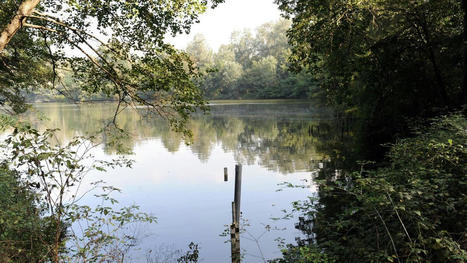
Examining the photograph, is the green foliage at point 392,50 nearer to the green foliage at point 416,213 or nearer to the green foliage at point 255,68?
the green foliage at point 416,213

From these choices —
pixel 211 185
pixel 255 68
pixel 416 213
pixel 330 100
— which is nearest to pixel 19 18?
pixel 416 213

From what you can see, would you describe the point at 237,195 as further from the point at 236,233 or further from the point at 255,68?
the point at 255,68

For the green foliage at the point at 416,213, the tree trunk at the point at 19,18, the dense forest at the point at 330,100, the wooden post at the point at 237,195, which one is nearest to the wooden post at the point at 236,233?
the wooden post at the point at 237,195

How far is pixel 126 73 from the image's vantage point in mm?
7176

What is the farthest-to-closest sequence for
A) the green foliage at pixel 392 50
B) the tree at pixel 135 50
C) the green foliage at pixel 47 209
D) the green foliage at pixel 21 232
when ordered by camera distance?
the green foliage at pixel 392 50 → the tree at pixel 135 50 → the green foliage at pixel 21 232 → the green foliage at pixel 47 209

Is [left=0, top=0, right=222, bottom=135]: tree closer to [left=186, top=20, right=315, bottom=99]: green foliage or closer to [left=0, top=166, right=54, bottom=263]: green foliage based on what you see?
[left=0, top=166, right=54, bottom=263]: green foliage

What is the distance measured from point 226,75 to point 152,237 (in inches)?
3235

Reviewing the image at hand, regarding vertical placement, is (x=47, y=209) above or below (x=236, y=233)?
above

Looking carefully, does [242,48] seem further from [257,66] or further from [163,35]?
[163,35]

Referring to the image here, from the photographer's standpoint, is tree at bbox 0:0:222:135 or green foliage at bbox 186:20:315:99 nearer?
tree at bbox 0:0:222:135

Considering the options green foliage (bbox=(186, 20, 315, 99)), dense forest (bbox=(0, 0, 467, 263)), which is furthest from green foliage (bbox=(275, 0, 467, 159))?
green foliage (bbox=(186, 20, 315, 99))

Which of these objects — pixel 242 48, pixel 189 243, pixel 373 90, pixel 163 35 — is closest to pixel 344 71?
pixel 373 90

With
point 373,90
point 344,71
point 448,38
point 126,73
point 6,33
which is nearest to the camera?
point 6,33

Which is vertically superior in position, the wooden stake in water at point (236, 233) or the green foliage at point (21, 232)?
the green foliage at point (21, 232)
